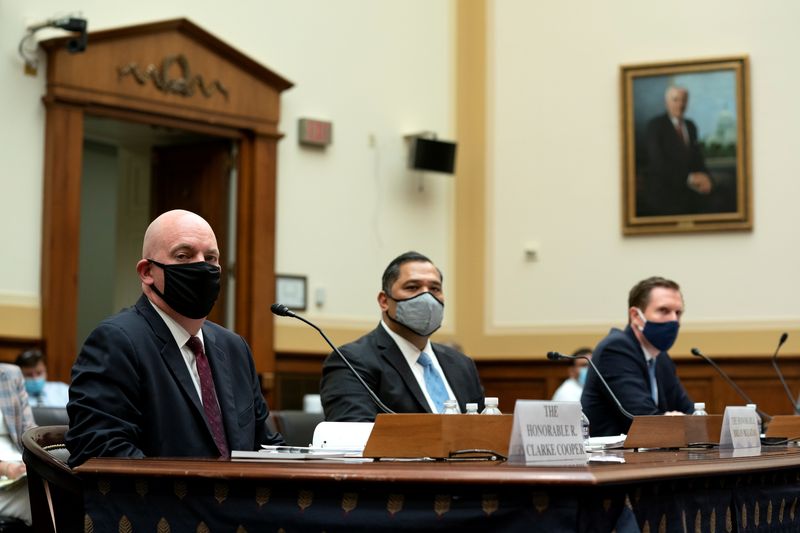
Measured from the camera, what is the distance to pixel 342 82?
11359mm

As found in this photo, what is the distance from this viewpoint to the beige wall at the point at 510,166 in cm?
1109

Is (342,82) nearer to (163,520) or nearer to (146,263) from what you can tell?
(146,263)

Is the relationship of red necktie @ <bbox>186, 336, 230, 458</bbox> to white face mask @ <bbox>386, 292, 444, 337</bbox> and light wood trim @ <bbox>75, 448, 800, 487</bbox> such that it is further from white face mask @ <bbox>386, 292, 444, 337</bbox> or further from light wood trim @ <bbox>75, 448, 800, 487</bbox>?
white face mask @ <bbox>386, 292, 444, 337</bbox>

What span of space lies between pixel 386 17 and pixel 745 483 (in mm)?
8871

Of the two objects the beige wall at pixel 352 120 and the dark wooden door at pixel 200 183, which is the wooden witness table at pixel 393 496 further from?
the dark wooden door at pixel 200 183

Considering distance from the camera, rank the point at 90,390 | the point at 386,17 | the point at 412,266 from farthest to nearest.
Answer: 1. the point at 386,17
2. the point at 412,266
3. the point at 90,390

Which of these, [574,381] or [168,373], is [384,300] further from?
[574,381]

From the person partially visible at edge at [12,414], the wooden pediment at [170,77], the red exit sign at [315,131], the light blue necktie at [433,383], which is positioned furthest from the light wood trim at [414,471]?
the red exit sign at [315,131]

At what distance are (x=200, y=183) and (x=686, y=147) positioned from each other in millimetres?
4260

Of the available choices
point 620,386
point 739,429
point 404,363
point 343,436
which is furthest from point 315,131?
point 343,436

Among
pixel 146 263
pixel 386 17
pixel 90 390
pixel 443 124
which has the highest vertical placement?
pixel 386 17

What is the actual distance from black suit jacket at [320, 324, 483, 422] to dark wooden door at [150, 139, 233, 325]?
19.4 ft

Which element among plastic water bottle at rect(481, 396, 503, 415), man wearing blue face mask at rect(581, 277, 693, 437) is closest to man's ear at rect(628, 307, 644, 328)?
man wearing blue face mask at rect(581, 277, 693, 437)

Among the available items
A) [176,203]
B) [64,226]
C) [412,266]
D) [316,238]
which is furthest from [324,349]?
[412,266]
